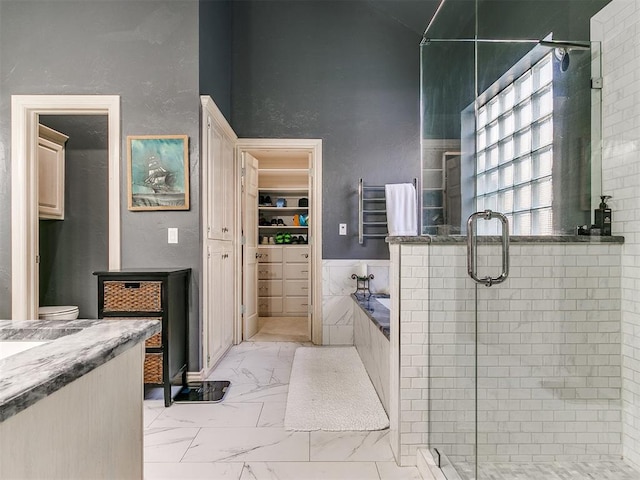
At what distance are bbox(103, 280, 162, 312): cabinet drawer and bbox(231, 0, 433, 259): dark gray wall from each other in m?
1.77

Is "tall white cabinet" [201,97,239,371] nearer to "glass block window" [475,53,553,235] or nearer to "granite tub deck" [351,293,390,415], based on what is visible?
"granite tub deck" [351,293,390,415]

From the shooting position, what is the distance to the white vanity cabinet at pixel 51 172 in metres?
A: 2.89

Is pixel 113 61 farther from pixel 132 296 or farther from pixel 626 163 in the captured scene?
pixel 626 163

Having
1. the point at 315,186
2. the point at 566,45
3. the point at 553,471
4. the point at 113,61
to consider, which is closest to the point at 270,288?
the point at 315,186

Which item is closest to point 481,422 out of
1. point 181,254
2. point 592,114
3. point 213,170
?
point 592,114

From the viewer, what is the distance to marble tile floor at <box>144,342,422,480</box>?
1.54 metres

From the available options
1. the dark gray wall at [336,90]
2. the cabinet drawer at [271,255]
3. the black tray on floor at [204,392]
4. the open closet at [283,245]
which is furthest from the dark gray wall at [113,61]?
the cabinet drawer at [271,255]

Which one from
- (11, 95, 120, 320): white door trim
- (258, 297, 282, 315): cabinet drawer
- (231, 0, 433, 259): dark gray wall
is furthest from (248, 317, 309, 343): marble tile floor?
(11, 95, 120, 320): white door trim

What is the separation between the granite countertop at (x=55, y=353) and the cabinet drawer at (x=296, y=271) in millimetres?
3926

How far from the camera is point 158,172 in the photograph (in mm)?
2541

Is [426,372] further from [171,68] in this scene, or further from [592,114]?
[171,68]

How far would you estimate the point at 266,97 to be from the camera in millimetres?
3549

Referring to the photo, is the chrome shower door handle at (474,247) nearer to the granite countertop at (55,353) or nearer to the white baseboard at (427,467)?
the white baseboard at (427,467)

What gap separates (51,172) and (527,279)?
3.57 m
